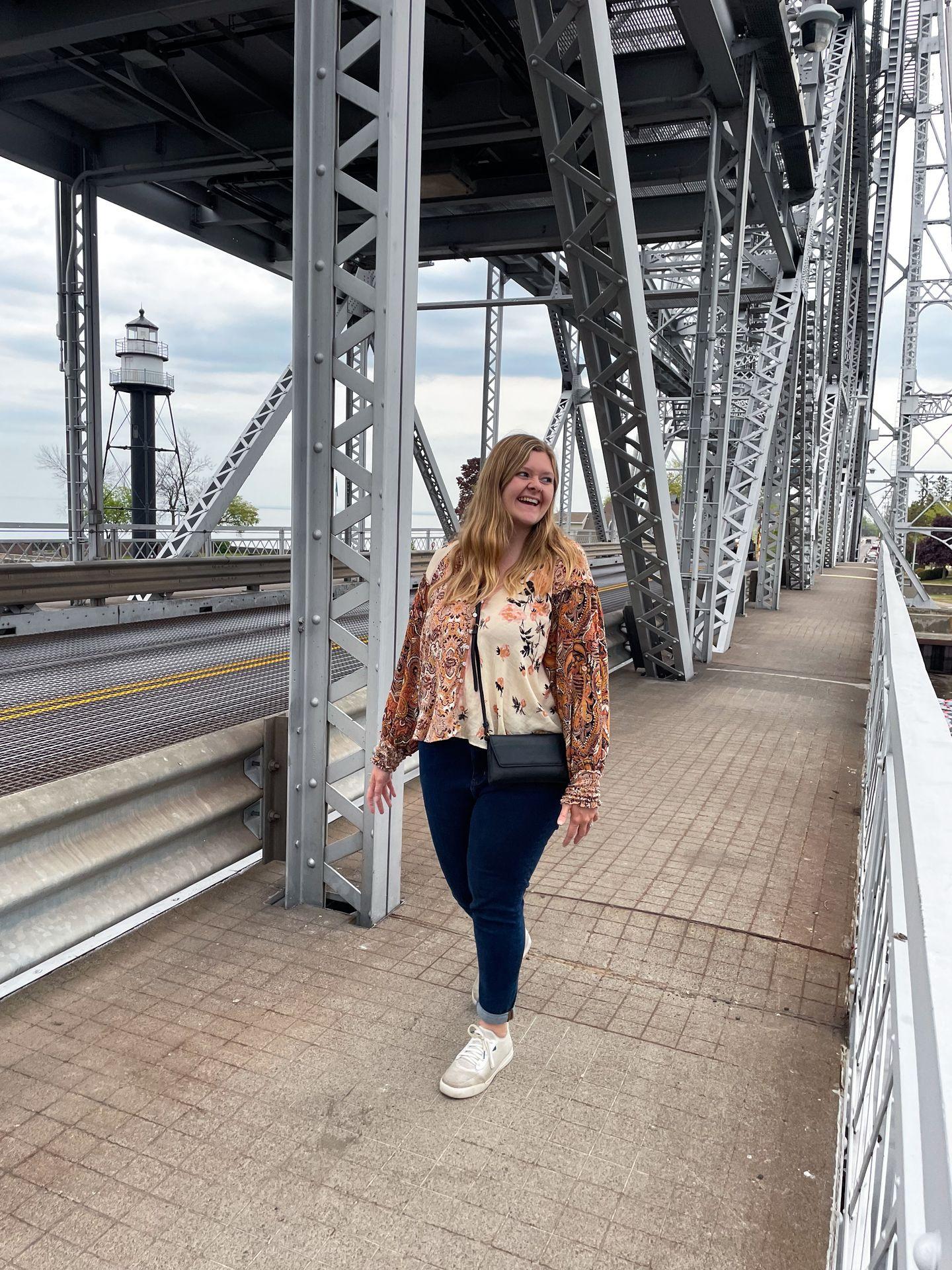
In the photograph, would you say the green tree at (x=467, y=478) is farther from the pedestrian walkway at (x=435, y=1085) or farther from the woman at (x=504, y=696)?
the pedestrian walkway at (x=435, y=1085)

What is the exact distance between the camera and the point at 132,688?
750 centimetres

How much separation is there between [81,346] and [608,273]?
902 cm

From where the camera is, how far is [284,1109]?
9.19ft

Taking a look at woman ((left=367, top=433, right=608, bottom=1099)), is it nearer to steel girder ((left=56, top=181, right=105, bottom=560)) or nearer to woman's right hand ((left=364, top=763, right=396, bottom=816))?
woman's right hand ((left=364, top=763, right=396, bottom=816))

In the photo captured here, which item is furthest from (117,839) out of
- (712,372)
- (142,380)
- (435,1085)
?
(142,380)

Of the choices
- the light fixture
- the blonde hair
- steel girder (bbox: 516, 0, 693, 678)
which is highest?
the light fixture

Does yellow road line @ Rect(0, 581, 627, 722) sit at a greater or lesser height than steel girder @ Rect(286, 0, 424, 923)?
lesser

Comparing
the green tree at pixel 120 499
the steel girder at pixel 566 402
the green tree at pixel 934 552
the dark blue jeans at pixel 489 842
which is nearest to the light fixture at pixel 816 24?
the dark blue jeans at pixel 489 842

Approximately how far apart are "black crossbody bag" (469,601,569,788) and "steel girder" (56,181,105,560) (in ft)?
40.2

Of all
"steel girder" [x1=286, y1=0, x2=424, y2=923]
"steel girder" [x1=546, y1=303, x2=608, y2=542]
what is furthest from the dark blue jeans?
"steel girder" [x1=546, y1=303, x2=608, y2=542]

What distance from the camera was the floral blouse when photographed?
9.10 feet

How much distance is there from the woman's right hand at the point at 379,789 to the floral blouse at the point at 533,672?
448mm

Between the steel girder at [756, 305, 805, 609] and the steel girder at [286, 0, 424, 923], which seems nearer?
the steel girder at [286, 0, 424, 923]

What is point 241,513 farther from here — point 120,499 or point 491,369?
point 491,369
